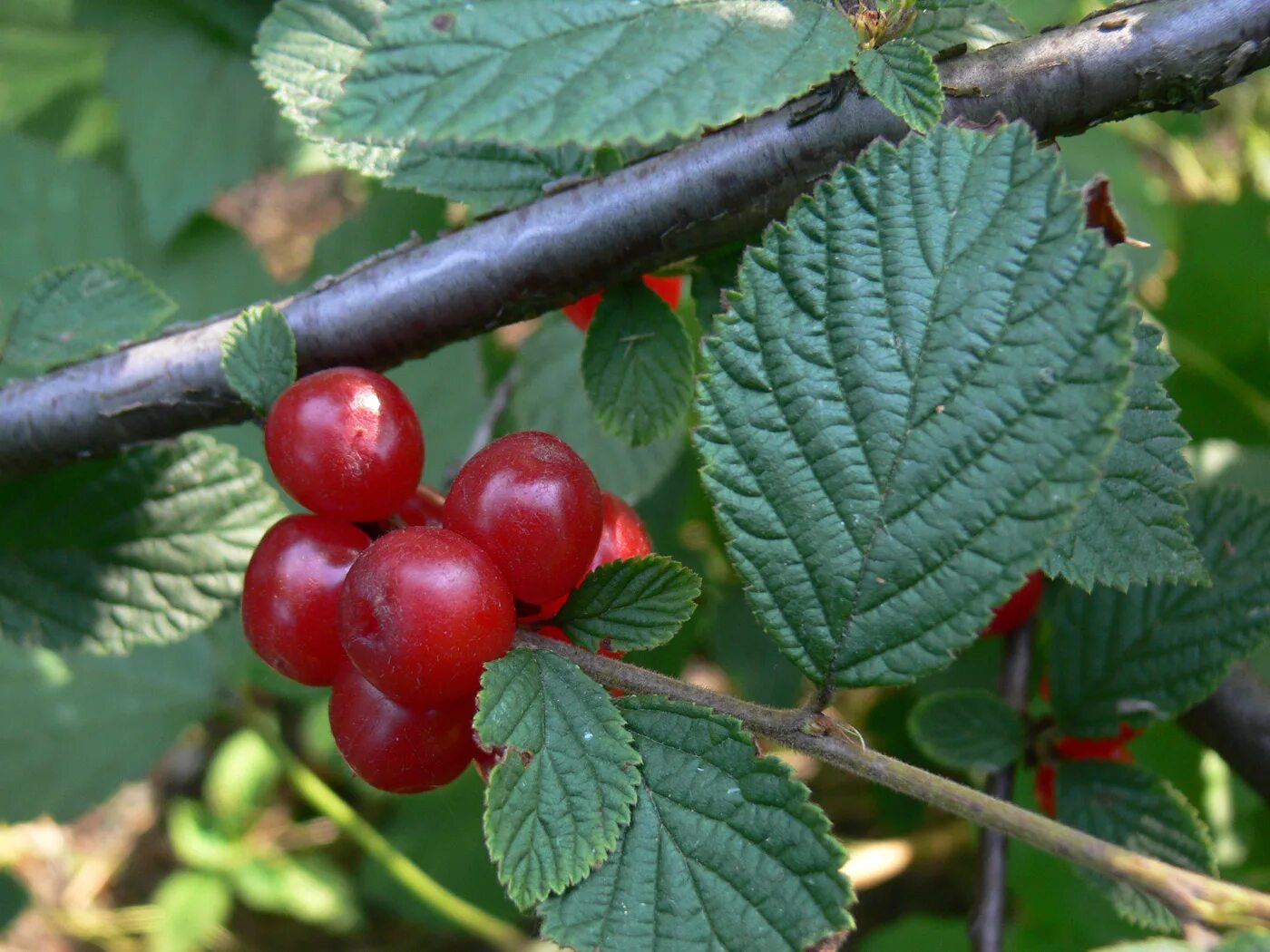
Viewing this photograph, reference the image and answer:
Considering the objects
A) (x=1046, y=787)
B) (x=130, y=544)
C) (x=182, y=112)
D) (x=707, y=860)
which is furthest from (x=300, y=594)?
(x=182, y=112)

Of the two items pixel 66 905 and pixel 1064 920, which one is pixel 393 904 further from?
pixel 1064 920

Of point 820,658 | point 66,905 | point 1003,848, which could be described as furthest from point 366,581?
point 66,905

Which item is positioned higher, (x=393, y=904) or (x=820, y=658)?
(x=820, y=658)

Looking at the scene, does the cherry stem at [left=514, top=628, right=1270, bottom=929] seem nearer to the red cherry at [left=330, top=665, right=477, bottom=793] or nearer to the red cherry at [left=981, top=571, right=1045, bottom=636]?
the red cherry at [left=330, top=665, right=477, bottom=793]

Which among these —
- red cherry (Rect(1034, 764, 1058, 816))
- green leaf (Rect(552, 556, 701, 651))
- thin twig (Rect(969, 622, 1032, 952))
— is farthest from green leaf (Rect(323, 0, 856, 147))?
red cherry (Rect(1034, 764, 1058, 816))

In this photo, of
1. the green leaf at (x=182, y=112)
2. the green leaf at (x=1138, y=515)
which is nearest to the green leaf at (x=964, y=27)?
the green leaf at (x=1138, y=515)

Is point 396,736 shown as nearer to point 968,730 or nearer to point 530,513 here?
point 530,513
